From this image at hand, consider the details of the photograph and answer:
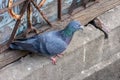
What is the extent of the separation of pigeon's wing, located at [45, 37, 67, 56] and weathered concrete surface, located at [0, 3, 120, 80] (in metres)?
0.15

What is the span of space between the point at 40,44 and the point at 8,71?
42cm

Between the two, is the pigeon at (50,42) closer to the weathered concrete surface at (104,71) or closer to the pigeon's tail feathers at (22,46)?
the pigeon's tail feathers at (22,46)

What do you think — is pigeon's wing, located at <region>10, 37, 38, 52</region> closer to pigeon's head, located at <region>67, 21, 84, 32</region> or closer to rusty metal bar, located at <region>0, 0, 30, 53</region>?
rusty metal bar, located at <region>0, 0, 30, 53</region>

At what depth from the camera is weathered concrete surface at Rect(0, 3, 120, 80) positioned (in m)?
4.81

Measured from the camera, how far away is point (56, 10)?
514cm

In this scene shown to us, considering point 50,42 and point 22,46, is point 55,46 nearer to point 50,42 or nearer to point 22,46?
point 50,42

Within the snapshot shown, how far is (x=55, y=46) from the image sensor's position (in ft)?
15.8

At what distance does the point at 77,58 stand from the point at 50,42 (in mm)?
494

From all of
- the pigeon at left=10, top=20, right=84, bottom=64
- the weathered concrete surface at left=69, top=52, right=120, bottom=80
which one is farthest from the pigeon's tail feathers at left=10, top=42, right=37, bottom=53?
the weathered concrete surface at left=69, top=52, right=120, bottom=80

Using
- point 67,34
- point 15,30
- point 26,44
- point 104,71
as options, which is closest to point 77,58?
point 67,34

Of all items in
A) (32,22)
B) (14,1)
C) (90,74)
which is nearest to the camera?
(14,1)

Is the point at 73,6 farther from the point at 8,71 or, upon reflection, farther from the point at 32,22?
the point at 8,71

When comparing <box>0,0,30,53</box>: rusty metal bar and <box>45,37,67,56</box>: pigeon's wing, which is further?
<box>45,37,67,56</box>: pigeon's wing

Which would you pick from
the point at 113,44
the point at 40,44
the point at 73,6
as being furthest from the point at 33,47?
the point at 113,44
